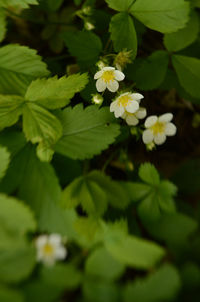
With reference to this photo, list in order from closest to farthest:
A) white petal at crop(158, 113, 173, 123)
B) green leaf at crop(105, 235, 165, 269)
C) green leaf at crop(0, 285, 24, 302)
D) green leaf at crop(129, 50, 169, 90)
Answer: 1. green leaf at crop(0, 285, 24, 302)
2. green leaf at crop(105, 235, 165, 269)
3. white petal at crop(158, 113, 173, 123)
4. green leaf at crop(129, 50, 169, 90)

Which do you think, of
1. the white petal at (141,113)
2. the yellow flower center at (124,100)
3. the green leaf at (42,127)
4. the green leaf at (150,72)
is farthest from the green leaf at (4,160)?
the green leaf at (150,72)

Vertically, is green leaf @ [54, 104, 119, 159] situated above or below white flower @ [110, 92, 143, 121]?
below

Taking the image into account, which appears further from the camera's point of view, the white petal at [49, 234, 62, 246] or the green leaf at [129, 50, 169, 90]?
the green leaf at [129, 50, 169, 90]

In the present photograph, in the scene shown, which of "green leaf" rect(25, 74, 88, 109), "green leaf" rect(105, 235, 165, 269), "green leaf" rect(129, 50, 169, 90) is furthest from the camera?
"green leaf" rect(129, 50, 169, 90)

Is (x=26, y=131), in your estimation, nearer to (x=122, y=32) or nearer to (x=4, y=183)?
(x=4, y=183)

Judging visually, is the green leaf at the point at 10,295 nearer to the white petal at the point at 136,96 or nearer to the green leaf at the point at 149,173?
the green leaf at the point at 149,173

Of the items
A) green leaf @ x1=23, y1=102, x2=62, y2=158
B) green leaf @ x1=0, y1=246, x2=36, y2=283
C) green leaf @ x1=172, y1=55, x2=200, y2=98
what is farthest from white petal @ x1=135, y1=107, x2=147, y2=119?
green leaf @ x1=0, y1=246, x2=36, y2=283

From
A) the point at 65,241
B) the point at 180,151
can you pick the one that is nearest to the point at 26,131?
the point at 65,241

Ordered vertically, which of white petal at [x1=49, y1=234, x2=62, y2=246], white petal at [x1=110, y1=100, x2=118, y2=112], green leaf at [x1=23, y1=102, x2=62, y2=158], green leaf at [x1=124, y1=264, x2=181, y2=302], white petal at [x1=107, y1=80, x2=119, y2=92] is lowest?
white petal at [x1=49, y1=234, x2=62, y2=246]

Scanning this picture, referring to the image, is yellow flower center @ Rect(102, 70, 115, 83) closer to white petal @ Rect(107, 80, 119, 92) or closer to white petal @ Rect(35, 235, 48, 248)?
white petal @ Rect(107, 80, 119, 92)
